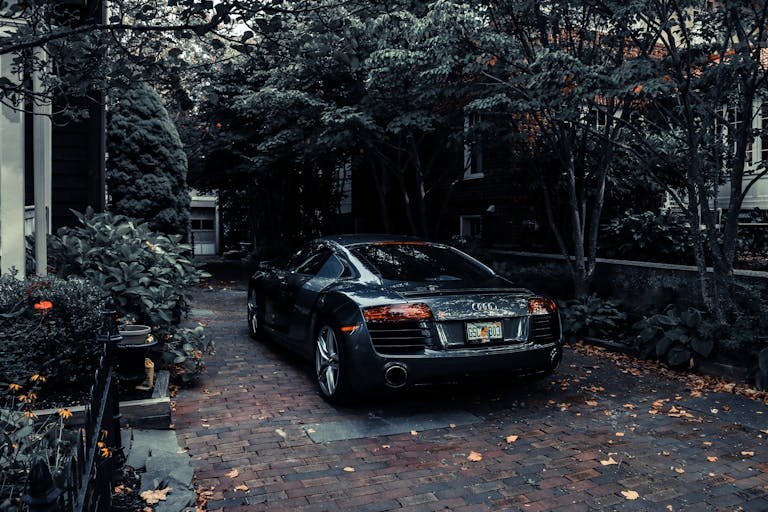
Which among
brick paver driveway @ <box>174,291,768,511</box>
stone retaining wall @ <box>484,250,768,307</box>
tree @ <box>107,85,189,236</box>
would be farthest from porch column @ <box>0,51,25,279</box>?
stone retaining wall @ <box>484,250,768,307</box>

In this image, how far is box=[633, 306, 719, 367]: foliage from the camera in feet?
22.9

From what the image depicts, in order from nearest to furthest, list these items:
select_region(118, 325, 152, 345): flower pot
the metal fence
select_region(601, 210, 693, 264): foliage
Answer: the metal fence, select_region(118, 325, 152, 345): flower pot, select_region(601, 210, 693, 264): foliage

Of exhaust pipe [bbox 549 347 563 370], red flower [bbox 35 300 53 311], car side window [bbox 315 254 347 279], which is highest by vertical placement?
car side window [bbox 315 254 347 279]

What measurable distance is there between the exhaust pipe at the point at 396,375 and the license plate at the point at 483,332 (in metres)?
0.62

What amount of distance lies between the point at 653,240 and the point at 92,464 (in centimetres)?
1085

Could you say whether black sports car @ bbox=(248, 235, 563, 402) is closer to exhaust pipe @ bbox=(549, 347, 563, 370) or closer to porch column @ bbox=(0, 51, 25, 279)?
exhaust pipe @ bbox=(549, 347, 563, 370)

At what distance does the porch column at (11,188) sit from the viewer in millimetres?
6371

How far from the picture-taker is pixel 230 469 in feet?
14.1

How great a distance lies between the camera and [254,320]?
880 centimetres

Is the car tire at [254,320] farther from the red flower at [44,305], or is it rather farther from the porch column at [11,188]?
the red flower at [44,305]

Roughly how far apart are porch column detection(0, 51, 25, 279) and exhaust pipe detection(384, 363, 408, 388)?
13.6 ft

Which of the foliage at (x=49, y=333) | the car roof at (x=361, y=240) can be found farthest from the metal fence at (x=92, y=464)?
the car roof at (x=361, y=240)

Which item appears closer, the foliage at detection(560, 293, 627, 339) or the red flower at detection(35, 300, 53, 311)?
the red flower at detection(35, 300, 53, 311)

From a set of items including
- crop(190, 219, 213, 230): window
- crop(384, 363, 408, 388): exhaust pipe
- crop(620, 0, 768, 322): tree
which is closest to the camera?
crop(384, 363, 408, 388): exhaust pipe
